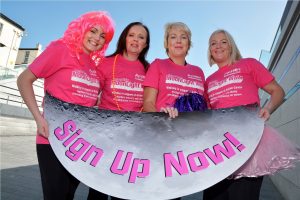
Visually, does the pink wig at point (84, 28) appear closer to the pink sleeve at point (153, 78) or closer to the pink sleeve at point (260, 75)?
the pink sleeve at point (153, 78)

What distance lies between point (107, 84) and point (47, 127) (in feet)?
2.31

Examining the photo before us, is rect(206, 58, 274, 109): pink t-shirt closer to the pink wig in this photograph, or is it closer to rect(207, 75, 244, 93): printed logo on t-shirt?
rect(207, 75, 244, 93): printed logo on t-shirt

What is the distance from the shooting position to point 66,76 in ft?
6.26

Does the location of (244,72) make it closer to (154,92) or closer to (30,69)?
(154,92)

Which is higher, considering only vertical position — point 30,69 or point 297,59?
point 297,59

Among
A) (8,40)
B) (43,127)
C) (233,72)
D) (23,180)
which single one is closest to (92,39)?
(43,127)

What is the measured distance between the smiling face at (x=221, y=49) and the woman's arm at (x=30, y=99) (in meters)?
1.41

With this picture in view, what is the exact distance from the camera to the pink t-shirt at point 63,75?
187cm

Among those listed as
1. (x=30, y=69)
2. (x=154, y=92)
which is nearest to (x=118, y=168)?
(x=154, y=92)

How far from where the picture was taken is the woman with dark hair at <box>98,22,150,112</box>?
7.48ft

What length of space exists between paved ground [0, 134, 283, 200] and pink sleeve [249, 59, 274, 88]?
3.02m

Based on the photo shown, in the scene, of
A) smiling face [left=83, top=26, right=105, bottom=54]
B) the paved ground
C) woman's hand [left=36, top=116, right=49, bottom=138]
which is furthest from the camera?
the paved ground

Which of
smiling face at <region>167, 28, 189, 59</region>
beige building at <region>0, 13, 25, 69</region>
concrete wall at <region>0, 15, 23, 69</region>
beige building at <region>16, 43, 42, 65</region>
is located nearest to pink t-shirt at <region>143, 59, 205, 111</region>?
smiling face at <region>167, 28, 189, 59</region>

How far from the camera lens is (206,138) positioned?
1.67m
